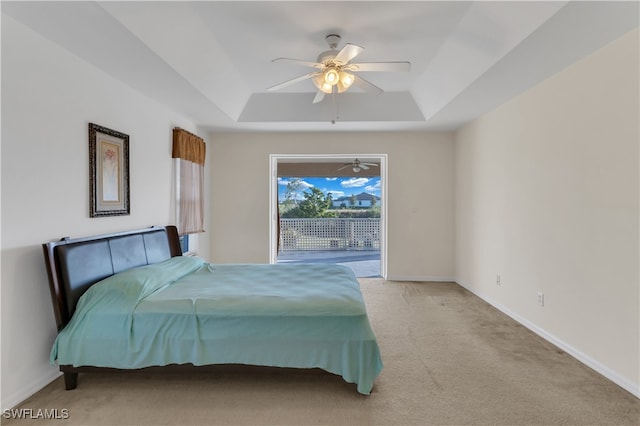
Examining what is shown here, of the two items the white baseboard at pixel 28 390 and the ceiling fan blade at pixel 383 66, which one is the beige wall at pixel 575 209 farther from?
the white baseboard at pixel 28 390

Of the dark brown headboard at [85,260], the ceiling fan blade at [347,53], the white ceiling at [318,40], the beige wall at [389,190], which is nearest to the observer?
the white ceiling at [318,40]

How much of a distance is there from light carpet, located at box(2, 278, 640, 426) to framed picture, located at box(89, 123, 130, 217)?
1.36 m

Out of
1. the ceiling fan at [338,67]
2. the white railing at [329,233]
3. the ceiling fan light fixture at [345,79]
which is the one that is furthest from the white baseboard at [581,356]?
the white railing at [329,233]

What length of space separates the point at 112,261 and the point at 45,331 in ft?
2.05

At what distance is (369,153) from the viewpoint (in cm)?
538

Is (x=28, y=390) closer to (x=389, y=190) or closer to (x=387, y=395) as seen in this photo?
(x=387, y=395)

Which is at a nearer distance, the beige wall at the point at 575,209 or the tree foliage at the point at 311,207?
the beige wall at the point at 575,209

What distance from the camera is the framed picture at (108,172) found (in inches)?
109

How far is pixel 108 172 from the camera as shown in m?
2.98

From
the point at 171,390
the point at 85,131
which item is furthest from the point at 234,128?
the point at 171,390

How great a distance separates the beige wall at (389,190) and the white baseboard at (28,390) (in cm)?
312

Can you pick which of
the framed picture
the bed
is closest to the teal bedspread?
the bed

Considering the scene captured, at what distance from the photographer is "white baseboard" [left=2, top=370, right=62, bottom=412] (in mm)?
2065

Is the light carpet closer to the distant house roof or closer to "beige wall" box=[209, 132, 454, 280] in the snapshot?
"beige wall" box=[209, 132, 454, 280]
